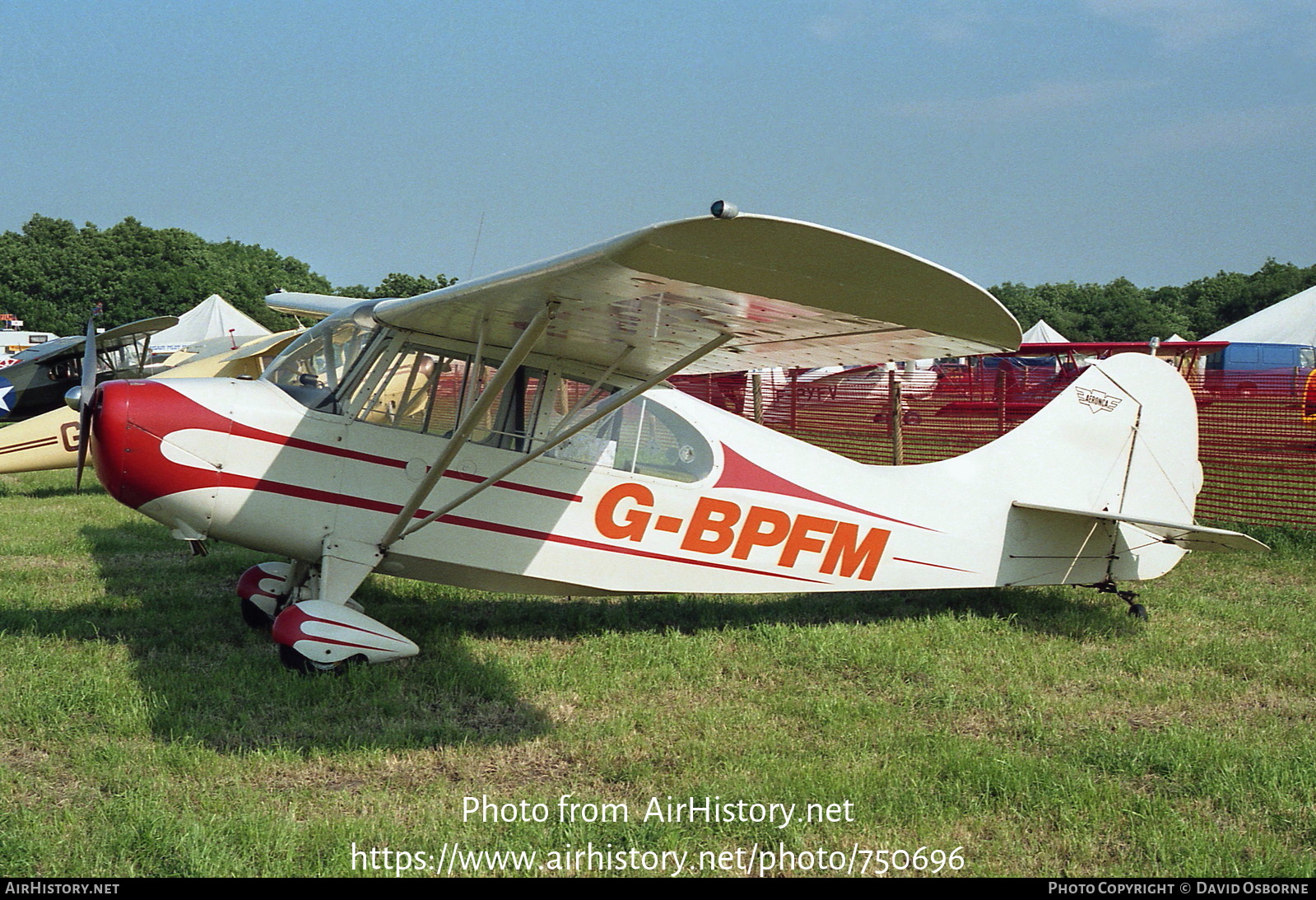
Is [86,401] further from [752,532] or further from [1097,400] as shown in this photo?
[1097,400]

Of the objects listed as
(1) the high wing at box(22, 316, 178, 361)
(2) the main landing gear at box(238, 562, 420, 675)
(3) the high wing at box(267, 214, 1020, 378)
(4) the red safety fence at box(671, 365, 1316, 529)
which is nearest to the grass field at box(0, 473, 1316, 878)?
(2) the main landing gear at box(238, 562, 420, 675)

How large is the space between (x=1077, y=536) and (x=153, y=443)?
5.85 m

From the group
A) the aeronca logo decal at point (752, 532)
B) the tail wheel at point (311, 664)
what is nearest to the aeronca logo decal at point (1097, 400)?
the aeronca logo decal at point (752, 532)

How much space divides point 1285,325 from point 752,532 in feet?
92.2

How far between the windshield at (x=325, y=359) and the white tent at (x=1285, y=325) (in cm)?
2762

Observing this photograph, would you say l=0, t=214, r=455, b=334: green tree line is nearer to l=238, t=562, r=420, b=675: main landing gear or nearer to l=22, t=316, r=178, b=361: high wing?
l=22, t=316, r=178, b=361: high wing

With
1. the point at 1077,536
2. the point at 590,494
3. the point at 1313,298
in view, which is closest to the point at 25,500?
the point at 590,494

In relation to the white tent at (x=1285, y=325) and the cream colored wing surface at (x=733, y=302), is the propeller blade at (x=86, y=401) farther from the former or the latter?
the white tent at (x=1285, y=325)

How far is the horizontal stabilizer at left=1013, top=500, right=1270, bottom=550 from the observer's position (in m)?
5.49

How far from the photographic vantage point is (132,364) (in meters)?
14.5

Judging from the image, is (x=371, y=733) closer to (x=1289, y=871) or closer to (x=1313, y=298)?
(x=1289, y=871)

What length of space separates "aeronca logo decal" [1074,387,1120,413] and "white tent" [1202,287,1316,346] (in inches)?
931

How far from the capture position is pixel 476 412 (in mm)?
4672

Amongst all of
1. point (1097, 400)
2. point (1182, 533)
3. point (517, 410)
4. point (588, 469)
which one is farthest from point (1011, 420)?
point (517, 410)
